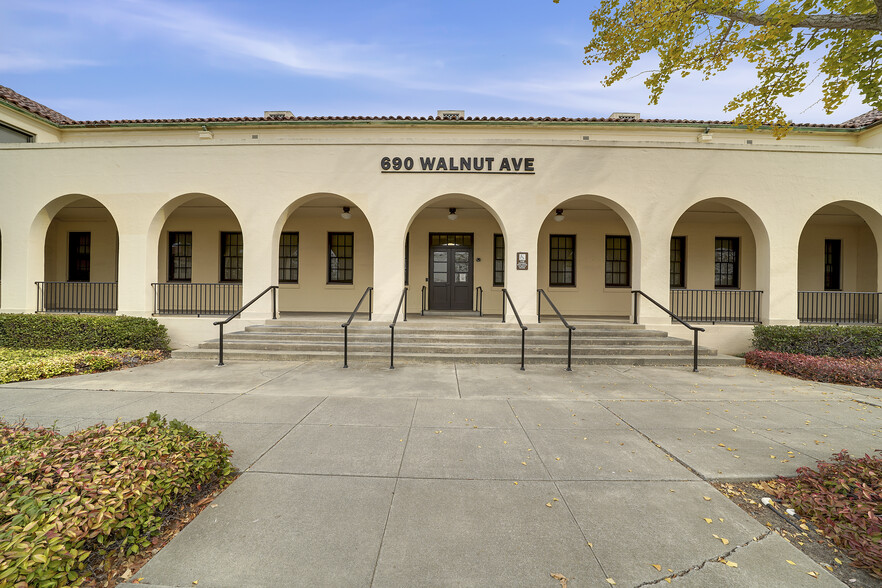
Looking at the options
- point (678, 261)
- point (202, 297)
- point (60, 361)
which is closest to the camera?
point (60, 361)

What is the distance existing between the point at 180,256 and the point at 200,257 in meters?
0.85

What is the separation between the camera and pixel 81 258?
1365 cm

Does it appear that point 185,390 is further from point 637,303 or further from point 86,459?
point 637,303

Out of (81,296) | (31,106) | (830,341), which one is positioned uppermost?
(31,106)

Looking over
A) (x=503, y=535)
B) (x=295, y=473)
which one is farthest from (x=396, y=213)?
(x=503, y=535)

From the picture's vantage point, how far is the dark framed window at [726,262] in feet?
43.5

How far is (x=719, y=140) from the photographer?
12.4 meters

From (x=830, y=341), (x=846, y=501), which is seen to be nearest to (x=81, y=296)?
(x=846, y=501)

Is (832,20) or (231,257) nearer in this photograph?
(832,20)

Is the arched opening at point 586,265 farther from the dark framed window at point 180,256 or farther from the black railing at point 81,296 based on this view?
the black railing at point 81,296

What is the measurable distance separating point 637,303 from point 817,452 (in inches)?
250

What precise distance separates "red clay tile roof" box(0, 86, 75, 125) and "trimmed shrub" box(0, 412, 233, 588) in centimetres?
1366

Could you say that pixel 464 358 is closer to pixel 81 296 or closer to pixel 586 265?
pixel 586 265

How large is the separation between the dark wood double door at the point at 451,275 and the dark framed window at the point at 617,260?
496 cm
